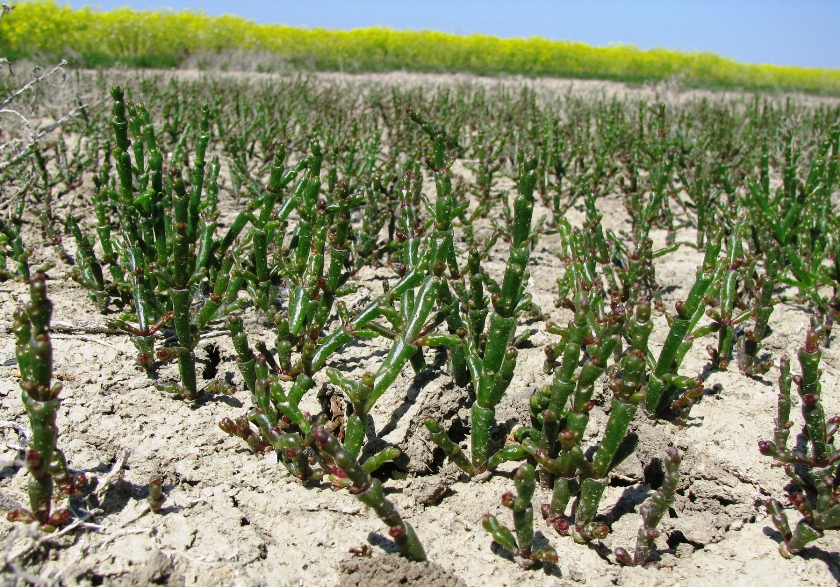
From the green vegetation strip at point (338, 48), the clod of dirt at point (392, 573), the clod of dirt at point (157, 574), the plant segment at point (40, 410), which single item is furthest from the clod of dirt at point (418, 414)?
the green vegetation strip at point (338, 48)

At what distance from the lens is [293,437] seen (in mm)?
1748

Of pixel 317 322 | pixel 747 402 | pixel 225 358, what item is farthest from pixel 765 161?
pixel 225 358

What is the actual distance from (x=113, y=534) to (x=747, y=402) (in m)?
2.18

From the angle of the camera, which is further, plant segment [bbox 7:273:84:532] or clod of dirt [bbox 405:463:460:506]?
clod of dirt [bbox 405:463:460:506]

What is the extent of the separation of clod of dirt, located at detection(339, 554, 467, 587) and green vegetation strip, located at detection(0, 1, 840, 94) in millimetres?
12794

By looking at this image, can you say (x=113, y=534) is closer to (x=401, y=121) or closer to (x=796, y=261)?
(x=796, y=261)

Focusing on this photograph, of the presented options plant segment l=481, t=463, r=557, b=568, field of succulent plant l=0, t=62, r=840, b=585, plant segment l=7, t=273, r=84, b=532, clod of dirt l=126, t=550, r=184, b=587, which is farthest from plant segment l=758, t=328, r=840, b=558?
plant segment l=7, t=273, r=84, b=532

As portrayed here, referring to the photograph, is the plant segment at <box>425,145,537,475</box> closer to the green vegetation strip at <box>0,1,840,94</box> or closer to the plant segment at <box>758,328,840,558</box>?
the plant segment at <box>758,328,840,558</box>

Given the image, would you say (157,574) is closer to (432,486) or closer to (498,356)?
(432,486)

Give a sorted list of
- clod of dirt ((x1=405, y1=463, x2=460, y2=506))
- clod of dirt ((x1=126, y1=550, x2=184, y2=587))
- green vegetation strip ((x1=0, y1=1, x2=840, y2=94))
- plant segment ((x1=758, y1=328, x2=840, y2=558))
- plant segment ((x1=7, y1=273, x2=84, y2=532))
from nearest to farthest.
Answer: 1. plant segment ((x1=7, y1=273, x2=84, y2=532))
2. clod of dirt ((x1=126, y1=550, x2=184, y2=587))
3. plant segment ((x1=758, y1=328, x2=840, y2=558))
4. clod of dirt ((x1=405, y1=463, x2=460, y2=506))
5. green vegetation strip ((x1=0, y1=1, x2=840, y2=94))

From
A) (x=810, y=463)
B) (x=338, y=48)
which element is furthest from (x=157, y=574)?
(x=338, y=48)

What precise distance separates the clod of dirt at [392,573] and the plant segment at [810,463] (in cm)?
93

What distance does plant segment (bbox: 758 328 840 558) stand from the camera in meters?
1.67

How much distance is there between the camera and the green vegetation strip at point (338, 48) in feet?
56.5
